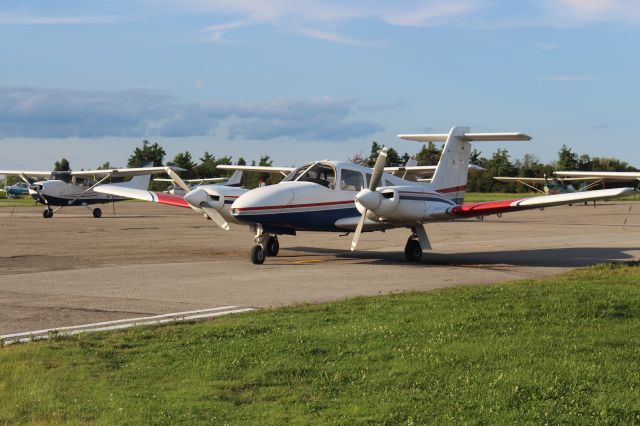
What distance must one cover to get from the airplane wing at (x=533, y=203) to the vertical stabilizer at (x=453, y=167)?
255 centimetres

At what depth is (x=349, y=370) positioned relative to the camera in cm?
790

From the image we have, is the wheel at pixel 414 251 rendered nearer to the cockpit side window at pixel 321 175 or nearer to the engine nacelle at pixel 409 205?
the engine nacelle at pixel 409 205

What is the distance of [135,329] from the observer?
10133mm

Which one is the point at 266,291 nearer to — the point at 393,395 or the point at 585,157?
the point at 393,395

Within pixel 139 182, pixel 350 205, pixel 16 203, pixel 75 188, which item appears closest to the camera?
pixel 350 205

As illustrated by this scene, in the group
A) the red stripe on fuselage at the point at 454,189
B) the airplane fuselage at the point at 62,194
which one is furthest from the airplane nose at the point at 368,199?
the airplane fuselage at the point at 62,194

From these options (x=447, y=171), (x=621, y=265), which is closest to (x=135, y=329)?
(x=621, y=265)

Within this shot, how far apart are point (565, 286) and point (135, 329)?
7373 millimetres

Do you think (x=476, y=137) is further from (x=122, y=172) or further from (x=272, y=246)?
(x=122, y=172)

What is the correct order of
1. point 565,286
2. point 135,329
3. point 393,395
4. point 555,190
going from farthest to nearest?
point 555,190
point 565,286
point 135,329
point 393,395

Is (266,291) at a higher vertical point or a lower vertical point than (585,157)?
lower

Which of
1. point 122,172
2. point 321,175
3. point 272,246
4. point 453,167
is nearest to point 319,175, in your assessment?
point 321,175

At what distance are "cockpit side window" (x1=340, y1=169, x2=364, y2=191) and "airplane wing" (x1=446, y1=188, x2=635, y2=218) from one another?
2.31m

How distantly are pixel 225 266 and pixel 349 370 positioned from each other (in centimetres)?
1153
